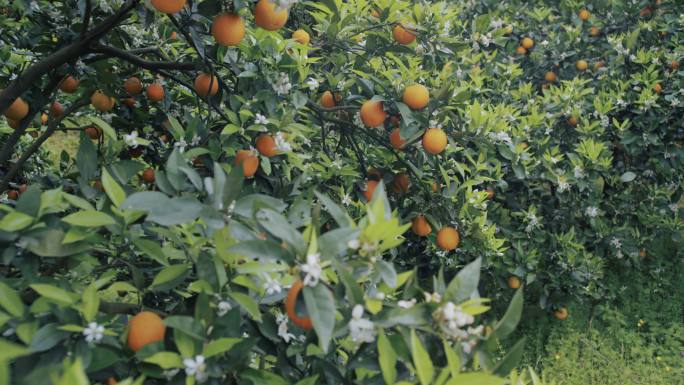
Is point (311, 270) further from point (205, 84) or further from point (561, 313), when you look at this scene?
point (561, 313)

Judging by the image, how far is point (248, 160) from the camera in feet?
5.13

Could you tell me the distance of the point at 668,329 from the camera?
12.1ft

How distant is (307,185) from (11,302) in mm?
1243

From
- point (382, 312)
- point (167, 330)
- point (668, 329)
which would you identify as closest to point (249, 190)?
point (167, 330)

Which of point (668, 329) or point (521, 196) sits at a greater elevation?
point (521, 196)

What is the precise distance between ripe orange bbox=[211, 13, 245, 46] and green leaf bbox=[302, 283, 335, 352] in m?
0.79

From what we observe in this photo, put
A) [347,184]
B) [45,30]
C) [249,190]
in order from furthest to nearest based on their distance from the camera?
[347,184] < [45,30] < [249,190]

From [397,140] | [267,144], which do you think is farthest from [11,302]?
[397,140]

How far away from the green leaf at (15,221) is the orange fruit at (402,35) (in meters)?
1.55

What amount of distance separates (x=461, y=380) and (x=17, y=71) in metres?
2.24

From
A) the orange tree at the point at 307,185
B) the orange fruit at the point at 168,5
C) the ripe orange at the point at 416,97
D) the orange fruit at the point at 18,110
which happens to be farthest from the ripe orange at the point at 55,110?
the ripe orange at the point at 416,97

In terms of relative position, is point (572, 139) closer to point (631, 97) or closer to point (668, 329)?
point (631, 97)

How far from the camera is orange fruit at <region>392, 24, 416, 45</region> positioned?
2176 mm

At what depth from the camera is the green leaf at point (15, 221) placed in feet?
3.05
